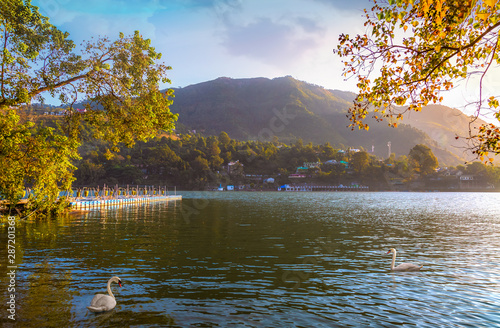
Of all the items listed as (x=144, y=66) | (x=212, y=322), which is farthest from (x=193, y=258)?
(x=144, y=66)

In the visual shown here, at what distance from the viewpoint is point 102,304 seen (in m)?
9.10

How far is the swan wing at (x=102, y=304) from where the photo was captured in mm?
9039

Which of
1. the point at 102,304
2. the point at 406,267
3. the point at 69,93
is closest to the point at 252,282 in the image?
the point at 102,304

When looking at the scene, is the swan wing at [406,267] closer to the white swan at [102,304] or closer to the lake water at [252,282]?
the lake water at [252,282]

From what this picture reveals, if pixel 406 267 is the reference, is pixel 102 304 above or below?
above

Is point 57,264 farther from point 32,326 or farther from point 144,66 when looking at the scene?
point 144,66

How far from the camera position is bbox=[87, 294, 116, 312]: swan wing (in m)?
9.04

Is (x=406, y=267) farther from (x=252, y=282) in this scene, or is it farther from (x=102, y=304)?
(x=102, y=304)

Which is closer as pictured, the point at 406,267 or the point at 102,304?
the point at 102,304

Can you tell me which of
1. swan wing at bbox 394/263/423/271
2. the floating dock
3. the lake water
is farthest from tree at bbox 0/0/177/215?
the floating dock

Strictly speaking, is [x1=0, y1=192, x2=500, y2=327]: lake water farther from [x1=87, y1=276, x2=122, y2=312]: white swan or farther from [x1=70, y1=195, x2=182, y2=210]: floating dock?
[x1=70, y1=195, x2=182, y2=210]: floating dock

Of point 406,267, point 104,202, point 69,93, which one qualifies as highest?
point 69,93

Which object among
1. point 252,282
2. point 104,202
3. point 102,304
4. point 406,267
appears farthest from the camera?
point 104,202

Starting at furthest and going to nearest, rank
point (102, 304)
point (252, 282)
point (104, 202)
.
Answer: point (104, 202) → point (252, 282) → point (102, 304)
